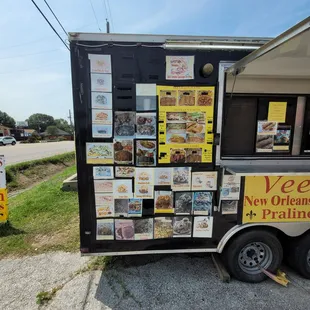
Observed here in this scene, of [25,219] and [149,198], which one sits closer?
[149,198]

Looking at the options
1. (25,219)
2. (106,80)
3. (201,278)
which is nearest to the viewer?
(106,80)

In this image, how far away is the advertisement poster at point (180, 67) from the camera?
2225 mm

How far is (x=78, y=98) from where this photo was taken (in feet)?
7.22

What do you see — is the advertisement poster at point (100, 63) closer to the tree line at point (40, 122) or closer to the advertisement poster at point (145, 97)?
the advertisement poster at point (145, 97)

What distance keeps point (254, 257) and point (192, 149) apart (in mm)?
1683

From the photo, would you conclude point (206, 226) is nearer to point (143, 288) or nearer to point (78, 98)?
point (143, 288)

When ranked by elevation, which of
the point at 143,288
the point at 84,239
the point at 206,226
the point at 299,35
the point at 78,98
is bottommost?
the point at 143,288

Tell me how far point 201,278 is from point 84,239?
5.25 feet

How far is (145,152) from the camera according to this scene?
233cm

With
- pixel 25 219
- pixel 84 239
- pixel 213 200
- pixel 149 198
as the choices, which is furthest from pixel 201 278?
pixel 25 219

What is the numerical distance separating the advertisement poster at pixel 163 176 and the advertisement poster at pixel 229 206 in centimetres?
74

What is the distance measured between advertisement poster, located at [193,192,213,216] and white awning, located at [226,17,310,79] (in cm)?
146

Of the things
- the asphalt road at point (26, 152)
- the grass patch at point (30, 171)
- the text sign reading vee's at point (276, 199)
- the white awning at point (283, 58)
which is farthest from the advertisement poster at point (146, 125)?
the asphalt road at point (26, 152)

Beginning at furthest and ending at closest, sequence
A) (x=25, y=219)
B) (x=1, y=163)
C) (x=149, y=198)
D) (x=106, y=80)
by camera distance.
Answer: (x=25, y=219) → (x=1, y=163) → (x=149, y=198) → (x=106, y=80)
